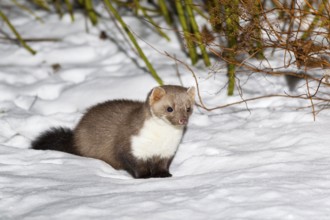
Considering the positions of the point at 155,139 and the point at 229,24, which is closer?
the point at 155,139

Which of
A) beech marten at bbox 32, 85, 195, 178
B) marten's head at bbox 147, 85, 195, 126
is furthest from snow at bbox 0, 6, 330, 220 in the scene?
marten's head at bbox 147, 85, 195, 126

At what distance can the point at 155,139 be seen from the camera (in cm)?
476

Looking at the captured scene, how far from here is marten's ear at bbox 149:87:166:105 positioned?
4746mm

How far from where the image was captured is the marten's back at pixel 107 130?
16.2ft

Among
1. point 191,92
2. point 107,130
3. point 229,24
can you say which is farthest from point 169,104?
point 229,24

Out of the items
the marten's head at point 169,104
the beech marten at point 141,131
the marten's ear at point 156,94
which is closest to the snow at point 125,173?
the beech marten at point 141,131

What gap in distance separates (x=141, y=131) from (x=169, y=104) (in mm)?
265

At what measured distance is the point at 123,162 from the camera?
493 cm

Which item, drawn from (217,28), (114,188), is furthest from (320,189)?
(217,28)

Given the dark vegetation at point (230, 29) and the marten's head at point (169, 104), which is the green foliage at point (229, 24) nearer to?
the dark vegetation at point (230, 29)

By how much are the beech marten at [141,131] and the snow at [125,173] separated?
5.0 inches

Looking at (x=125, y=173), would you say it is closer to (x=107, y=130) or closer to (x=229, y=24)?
(x=107, y=130)

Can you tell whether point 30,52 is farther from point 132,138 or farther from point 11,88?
point 132,138

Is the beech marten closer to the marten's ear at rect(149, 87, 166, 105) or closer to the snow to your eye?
the marten's ear at rect(149, 87, 166, 105)
